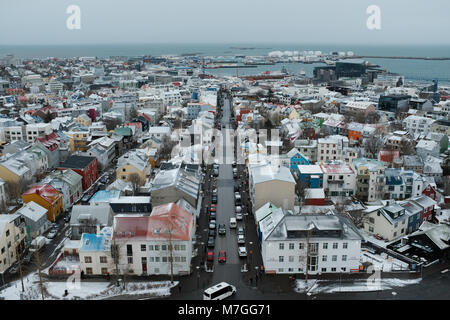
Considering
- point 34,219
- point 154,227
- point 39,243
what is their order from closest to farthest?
point 154,227, point 39,243, point 34,219

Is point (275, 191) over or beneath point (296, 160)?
beneath

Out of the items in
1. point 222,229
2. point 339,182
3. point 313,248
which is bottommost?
point 222,229

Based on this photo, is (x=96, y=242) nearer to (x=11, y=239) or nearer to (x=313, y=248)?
(x=11, y=239)


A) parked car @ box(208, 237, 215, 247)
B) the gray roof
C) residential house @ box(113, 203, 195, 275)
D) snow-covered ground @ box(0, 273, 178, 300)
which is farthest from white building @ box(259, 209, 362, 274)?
the gray roof

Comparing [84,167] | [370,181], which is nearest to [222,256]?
[370,181]

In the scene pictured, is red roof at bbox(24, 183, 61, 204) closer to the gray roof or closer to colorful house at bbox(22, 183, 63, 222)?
colorful house at bbox(22, 183, 63, 222)

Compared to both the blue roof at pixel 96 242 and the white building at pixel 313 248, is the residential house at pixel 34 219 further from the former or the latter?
the white building at pixel 313 248
